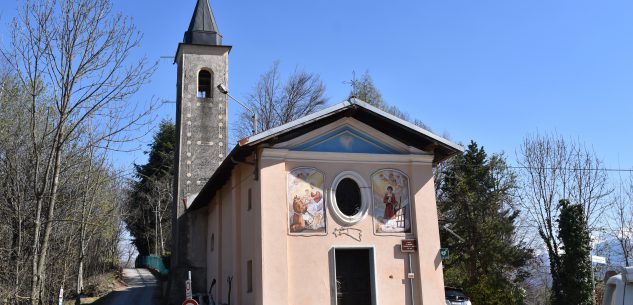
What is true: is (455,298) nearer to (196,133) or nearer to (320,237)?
(320,237)

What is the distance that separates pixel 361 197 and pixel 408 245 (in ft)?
6.12

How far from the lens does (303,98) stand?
36.5 meters

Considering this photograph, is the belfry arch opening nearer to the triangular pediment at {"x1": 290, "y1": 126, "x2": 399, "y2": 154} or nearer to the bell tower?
the bell tower

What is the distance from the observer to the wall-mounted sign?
16.0m

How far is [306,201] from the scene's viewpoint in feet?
50.9

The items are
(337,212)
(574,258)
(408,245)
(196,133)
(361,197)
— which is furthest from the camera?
(196,133)

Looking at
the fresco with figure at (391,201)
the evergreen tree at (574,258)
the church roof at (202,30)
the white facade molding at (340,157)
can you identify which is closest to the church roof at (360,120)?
the white facade molding at (340,157)

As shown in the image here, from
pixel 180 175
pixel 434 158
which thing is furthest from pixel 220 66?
pixel 434 158

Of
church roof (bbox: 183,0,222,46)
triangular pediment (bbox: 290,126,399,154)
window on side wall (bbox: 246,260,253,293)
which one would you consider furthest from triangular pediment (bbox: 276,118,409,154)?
church roof (bbox: 183,0,222,46)

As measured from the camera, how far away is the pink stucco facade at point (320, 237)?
14805 millimetres

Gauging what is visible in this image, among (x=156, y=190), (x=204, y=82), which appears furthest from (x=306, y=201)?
(x=156, y=190)

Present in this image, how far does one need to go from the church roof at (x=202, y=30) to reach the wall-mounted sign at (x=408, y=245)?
15.6 m

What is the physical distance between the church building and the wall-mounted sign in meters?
0.03

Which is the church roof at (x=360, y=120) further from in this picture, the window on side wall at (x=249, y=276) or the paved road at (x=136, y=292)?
the paved road at (x=136, y=292)
